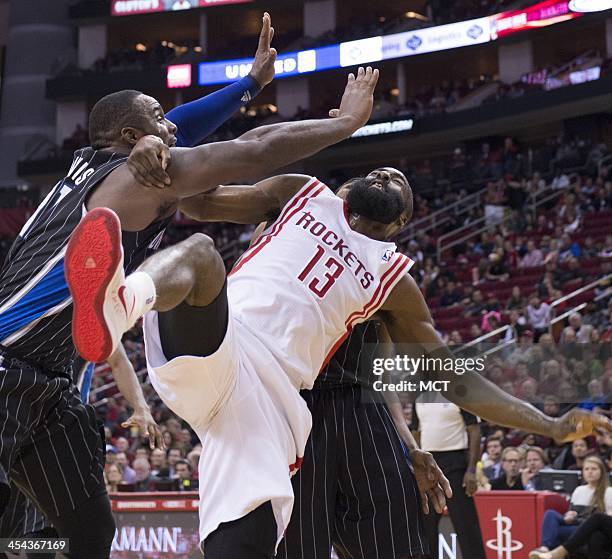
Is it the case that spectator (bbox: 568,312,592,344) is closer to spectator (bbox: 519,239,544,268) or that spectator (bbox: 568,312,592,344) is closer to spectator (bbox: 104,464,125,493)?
spectator (bbox: 519,239,544,268)

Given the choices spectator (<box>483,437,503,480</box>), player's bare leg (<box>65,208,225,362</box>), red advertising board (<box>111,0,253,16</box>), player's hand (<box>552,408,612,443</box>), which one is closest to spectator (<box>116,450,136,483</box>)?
spectator (<box>483,437,503,480</box>)

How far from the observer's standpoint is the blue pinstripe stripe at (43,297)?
10.9 feet

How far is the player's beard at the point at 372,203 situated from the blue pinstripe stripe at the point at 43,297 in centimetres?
132

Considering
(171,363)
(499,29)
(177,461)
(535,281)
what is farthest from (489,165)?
(171,363)

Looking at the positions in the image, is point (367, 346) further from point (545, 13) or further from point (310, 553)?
point (545, 13)

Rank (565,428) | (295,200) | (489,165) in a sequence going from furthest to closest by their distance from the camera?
1. (489,165)
2. (295,200)
3. (565,428)

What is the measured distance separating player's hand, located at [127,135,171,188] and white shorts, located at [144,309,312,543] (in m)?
0.42

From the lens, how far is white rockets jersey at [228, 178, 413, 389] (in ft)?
11.4

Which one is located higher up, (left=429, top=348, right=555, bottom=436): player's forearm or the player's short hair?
the player's short hair

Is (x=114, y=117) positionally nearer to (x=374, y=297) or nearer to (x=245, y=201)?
(x=245, y=201)

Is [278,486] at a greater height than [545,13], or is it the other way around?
[545,13]

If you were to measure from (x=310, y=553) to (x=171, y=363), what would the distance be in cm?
133

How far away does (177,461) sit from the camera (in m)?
11.6

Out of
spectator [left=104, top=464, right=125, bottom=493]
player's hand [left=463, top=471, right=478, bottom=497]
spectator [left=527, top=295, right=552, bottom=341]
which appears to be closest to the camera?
player's hand [left=463, top=471, right=478, bottom=497]
